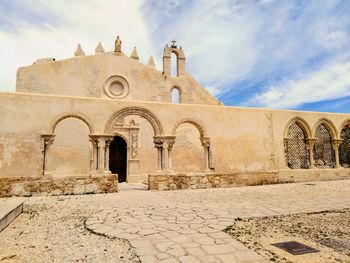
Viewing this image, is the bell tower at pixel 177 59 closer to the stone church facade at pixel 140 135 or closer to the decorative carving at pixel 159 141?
the stone church facade at pixel 140 135

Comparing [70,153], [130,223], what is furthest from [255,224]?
[70,153]

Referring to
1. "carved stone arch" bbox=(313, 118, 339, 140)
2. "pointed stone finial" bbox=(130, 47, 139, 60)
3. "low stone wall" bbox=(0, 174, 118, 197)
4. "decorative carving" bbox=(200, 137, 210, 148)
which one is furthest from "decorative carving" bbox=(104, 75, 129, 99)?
"carved stone arch" bbox=(313, 118, 339, 140)

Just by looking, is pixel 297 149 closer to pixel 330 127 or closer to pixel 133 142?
pixel 330 127

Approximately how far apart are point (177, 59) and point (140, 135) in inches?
262

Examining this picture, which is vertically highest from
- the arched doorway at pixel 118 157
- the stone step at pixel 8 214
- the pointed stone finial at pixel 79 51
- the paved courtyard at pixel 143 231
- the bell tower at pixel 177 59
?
the pointed stone finial at pixel 79 51

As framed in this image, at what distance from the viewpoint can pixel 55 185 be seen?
313 inches

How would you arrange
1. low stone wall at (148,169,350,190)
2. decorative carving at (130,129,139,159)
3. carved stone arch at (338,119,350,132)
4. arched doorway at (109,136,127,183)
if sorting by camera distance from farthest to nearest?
arched doorway at (109,136,127,183) → decorative carving at (130,129,139,159) → carved stone arch at (338,119,350,132) → low stone wall at (148,169,350,190)

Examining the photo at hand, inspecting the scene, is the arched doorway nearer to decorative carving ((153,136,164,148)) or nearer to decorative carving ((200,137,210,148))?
decorative carving ((153,136,164,148))

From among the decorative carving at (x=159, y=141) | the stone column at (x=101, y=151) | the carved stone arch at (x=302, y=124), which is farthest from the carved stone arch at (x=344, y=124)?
the stone column at (x=101, y=151)

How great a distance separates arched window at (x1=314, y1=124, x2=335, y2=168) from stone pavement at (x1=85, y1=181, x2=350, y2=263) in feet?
30.8

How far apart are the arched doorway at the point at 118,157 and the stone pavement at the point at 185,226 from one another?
1081cm

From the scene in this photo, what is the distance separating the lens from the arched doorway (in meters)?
16.4

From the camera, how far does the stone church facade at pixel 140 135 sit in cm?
985

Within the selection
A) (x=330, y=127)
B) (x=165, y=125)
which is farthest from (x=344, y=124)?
(x=165, y=125)
